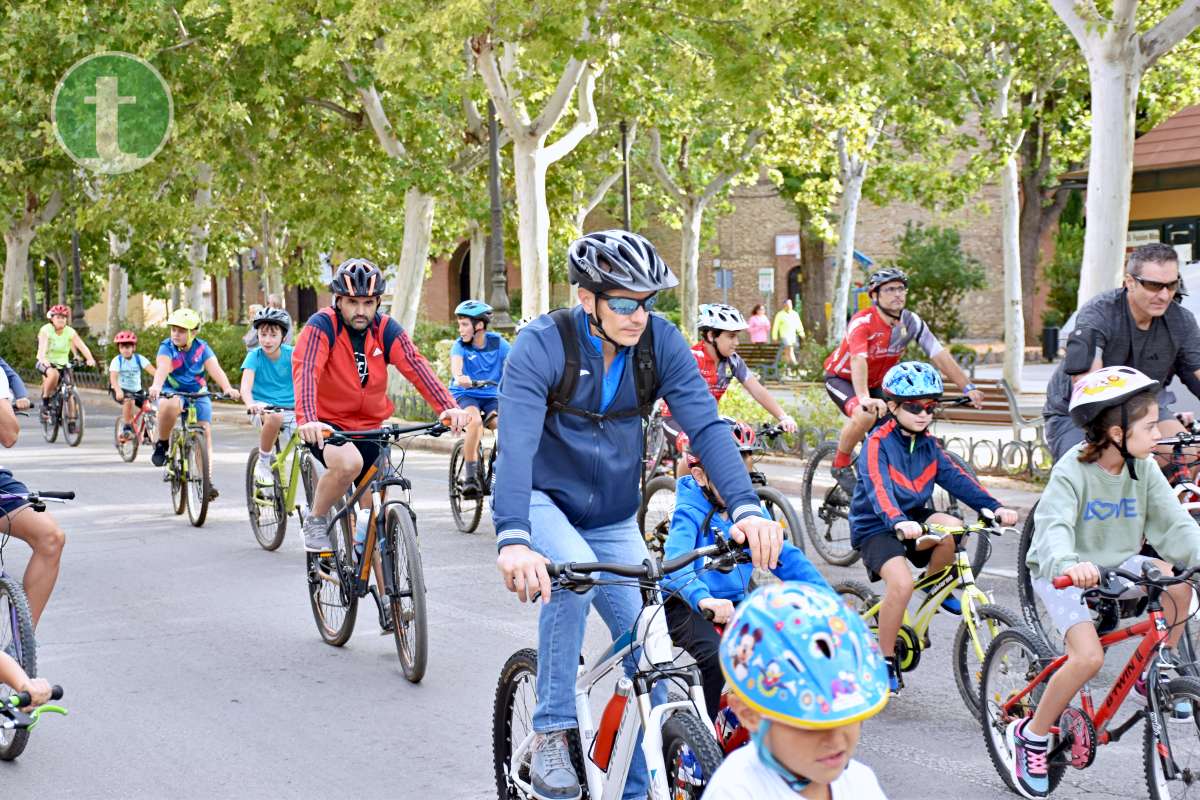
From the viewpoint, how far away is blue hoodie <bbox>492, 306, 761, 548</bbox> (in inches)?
173

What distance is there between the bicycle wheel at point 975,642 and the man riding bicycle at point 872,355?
3.77m

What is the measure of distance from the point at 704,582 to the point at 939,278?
35.0 m

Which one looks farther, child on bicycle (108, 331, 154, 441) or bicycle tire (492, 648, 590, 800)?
child on bicycle (108, 331, 154, 441)

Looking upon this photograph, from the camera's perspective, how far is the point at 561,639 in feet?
14.6

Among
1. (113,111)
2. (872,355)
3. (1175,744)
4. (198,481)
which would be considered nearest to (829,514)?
(872,355)

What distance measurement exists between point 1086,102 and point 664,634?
28102 mm

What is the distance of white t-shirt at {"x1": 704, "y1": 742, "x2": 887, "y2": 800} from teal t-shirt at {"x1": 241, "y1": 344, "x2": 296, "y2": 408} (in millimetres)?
9719

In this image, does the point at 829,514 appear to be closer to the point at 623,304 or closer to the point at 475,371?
the point at 475,371

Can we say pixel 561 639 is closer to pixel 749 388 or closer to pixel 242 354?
pixel 749 388

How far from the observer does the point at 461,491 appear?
41.3 feet

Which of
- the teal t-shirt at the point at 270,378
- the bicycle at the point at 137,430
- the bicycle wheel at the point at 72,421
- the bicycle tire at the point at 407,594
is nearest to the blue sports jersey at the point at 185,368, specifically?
the teal t-shirt at the point at 270,378

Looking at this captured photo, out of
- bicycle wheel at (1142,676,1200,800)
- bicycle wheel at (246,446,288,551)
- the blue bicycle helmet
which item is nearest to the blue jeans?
bicycle wheel at (1142,676,1200,800)

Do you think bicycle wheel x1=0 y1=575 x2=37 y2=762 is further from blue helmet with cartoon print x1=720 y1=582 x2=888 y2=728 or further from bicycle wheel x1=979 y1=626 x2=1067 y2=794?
blue helmet with cartoon print x1=720 y1=582 x2=888 y2=728

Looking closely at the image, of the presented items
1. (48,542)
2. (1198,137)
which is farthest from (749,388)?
(1198,137)
